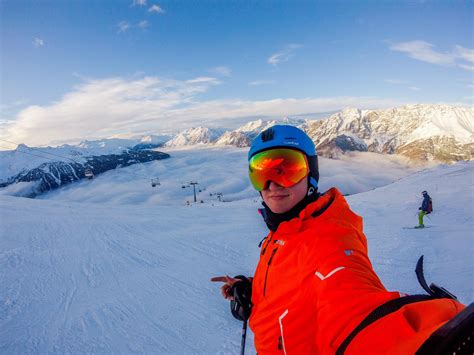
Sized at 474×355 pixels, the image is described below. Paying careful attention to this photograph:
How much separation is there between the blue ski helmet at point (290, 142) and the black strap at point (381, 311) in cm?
124

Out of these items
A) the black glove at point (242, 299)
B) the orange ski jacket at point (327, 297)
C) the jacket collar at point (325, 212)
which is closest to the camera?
the orange ski jacket at point (327, 297)

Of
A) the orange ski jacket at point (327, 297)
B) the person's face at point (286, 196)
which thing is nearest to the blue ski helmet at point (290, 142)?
the person's face at point (286, 196)

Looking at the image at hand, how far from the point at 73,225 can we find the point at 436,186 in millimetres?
28335

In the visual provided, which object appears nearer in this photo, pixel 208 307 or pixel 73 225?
pixel 208 307

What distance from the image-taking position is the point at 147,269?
9719 mm

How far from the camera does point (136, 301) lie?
7.38 meters

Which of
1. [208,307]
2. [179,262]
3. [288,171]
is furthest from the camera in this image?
[179,262]

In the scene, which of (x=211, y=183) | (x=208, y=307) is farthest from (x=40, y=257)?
(x=211, y=183)

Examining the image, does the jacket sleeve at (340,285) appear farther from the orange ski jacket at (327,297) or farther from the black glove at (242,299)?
the black glove at (242,299)

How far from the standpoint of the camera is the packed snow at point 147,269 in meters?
5.96

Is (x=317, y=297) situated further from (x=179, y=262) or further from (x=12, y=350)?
(x=179, y=262)

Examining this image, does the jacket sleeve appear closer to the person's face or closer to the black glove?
the person's face

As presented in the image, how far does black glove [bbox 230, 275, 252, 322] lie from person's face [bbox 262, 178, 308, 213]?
94cm

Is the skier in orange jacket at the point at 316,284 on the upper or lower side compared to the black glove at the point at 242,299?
upper
